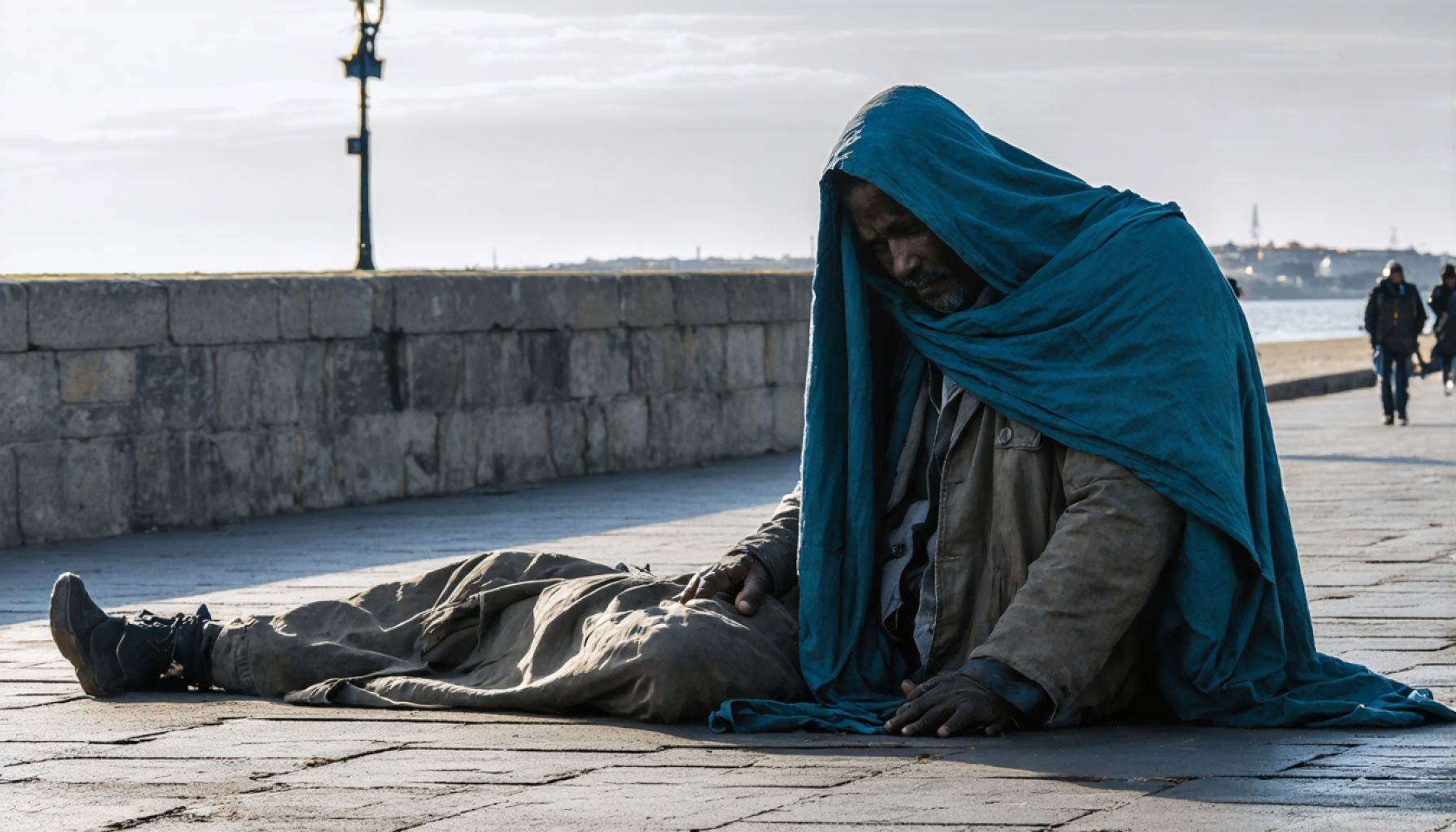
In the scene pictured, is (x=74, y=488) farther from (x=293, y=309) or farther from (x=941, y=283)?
(x=941, y=283)

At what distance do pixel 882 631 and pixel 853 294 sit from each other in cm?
75

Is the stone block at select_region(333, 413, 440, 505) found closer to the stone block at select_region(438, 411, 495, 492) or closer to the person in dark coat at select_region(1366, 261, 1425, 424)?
the stone block at select_region(438, 411, 495, 492)

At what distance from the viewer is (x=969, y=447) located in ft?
14.8

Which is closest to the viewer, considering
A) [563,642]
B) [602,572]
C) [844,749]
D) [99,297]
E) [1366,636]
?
[844,749]

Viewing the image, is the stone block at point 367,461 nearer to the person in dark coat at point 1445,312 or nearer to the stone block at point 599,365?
the stone block at point 599,365

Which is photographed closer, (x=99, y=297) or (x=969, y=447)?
(x=969, y=447)

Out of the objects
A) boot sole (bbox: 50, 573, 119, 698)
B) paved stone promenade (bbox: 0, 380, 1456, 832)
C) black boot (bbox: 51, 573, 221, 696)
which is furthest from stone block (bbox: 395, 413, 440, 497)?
boot sole (bbox: 50, 573, 119, 698)

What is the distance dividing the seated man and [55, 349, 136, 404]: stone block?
16.5ft

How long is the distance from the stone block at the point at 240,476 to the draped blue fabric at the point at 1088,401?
606cm

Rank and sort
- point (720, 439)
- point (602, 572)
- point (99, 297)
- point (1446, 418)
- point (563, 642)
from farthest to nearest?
point (1446, 418)
point (720, 439)
point (99, 297)
point (602, 572)
point (563, 642)

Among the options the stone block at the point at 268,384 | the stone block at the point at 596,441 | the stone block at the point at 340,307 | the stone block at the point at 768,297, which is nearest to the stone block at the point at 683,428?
the stone block at the point at 596,441

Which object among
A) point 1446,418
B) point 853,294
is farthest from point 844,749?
point 1446,418

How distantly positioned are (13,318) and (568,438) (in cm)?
407

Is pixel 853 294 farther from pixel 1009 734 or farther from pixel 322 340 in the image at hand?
pixel 322 340
